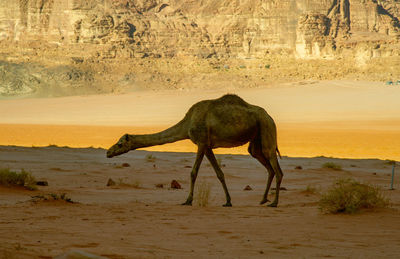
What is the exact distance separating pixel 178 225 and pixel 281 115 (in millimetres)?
63353

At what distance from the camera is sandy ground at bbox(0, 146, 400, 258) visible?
6.45 meters

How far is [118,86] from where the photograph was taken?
373 feet

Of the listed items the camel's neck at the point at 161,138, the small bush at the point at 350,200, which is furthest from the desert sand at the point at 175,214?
the camel's neck at the point at 161,138

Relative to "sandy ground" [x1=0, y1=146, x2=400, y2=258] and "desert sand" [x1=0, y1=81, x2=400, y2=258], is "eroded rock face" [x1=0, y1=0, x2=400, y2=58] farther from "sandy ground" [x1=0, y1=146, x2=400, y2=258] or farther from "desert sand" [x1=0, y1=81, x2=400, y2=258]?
"sandy ground" [x1=0, y1=146, x2=400, y2=258]

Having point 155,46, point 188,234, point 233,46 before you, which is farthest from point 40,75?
point 188,234

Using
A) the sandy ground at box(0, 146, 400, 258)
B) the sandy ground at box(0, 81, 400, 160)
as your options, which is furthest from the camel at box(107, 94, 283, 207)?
the sandy ground at box(0, 81, 400, 160)

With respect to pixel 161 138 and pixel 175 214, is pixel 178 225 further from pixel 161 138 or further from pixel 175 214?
pixel 161 138

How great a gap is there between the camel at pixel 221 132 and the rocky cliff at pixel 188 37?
10421 centimetres

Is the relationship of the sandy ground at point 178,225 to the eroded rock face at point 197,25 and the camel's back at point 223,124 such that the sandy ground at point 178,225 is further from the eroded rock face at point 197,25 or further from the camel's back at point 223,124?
the eroded rock face at point 197,25

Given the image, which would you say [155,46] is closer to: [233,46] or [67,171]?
[233,46]

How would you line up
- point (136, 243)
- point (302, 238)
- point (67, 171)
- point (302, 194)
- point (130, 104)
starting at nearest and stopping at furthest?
1. point (136, 243)
2. point (302, 238)
3. point (302, 194)
4. point (67, 171)
5. point (130, 104)

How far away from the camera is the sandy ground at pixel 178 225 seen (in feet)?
21.2

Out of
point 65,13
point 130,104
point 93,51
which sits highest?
point 65,13

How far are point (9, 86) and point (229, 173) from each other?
99785mm
